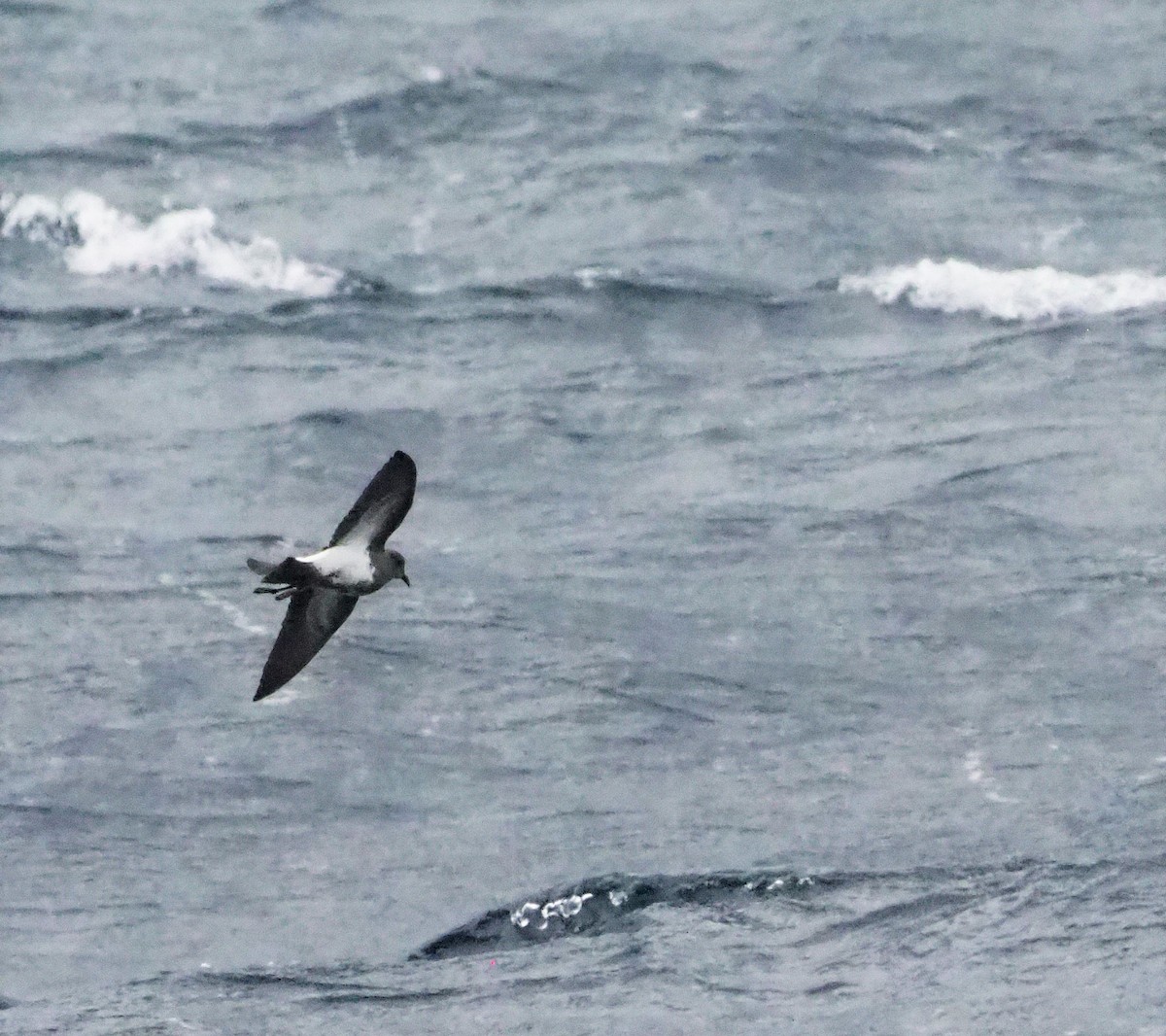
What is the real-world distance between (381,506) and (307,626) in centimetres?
100

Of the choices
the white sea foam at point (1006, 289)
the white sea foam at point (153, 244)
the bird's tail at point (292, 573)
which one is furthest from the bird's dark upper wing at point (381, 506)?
the white sea foam at point (1006, 289)

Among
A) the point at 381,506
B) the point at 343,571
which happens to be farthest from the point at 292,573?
the point at 381,506

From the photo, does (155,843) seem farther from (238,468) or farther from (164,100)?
(164,100)

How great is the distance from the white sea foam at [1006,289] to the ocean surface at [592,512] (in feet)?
0.18

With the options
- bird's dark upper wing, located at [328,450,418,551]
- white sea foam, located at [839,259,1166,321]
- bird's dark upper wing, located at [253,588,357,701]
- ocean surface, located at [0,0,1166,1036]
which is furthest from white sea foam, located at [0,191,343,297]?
bird's dark upper wing, located at [328,450,418,551]

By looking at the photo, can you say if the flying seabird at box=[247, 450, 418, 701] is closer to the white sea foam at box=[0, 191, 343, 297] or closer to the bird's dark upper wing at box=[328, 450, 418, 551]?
the bird's dark upper wing at box=[328, 450, 418, 551]

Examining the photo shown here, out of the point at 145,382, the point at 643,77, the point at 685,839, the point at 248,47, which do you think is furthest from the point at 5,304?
the point at 685,839

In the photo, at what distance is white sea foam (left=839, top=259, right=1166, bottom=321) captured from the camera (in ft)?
101

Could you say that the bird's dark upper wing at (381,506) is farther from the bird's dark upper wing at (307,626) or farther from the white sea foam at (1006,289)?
the white sea foam at (1006,289)

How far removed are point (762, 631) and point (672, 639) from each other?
0.77 metres

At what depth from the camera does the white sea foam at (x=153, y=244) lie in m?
31.5

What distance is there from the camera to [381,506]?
20.4 metres

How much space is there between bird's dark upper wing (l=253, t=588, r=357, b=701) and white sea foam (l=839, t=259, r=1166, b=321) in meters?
11.2

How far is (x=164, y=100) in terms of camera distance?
1344 inches
